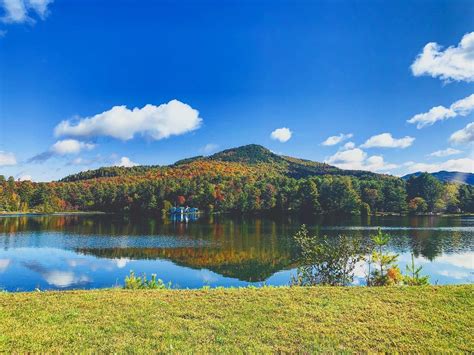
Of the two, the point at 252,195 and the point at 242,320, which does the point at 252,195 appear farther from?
the point at 242,320

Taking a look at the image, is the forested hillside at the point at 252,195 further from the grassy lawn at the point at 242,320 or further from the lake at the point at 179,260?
the grassy lawn at the point at 242,320

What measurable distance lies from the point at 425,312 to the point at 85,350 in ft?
23.2

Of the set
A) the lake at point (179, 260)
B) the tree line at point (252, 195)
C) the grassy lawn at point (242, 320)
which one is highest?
the tree line at point (252, 195)

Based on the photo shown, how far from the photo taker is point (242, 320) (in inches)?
306

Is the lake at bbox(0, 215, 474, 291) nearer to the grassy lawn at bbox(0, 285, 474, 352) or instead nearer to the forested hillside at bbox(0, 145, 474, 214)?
the grassy lawn at bbox(0, 285, 474, 352)

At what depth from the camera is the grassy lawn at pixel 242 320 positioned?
6.64m

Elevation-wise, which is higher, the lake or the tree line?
the tree line

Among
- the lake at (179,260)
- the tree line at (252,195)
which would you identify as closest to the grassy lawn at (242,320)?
the lake at (179,260)

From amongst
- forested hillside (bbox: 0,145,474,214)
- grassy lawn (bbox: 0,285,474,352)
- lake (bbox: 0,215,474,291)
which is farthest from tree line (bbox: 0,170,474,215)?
grassy lawn (bbox: 0,285,474,352)

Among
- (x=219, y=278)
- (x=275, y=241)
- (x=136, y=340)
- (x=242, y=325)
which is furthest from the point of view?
(x=275, y=241)

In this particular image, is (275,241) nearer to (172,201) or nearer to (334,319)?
(334,319)

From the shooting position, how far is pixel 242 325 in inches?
294

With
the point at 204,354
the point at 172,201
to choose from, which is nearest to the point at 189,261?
the point at 204,354

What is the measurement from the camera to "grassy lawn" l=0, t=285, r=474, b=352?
21.8 feet
